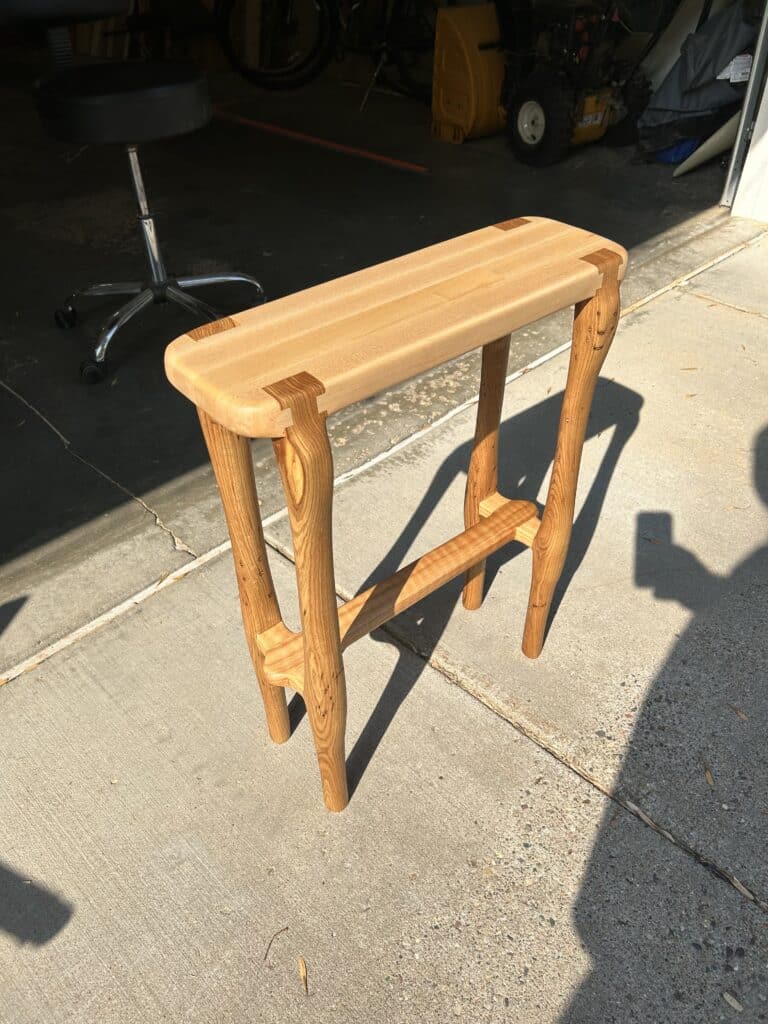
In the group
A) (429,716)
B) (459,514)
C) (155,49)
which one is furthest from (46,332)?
(155,49)

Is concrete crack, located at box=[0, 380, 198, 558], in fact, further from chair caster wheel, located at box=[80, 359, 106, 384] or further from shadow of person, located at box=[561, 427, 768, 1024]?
shadow of person, located at box=[561, 427, 768, 1024]

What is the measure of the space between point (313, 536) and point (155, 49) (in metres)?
7.14

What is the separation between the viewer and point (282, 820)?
1.49 metres

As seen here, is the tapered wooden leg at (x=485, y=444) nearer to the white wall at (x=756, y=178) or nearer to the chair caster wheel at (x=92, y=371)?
the chair caster wheel at (x=92, y=371)

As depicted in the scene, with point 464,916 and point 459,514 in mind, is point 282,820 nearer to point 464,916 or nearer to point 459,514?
point 464,916

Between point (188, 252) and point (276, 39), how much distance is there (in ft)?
12.4

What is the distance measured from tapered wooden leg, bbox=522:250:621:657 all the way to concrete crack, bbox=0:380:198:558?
876mm

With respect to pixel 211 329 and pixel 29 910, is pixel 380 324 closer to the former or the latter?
pixel 211 329

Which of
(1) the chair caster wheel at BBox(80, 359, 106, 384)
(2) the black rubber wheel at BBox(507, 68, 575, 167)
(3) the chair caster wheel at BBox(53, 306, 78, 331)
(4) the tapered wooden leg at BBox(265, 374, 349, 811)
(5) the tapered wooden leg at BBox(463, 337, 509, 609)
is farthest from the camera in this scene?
(2) the black rubber wheel at BBox(507, 68, 575, 167)

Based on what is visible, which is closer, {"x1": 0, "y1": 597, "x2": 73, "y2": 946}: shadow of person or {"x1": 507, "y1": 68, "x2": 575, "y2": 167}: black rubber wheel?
{"x1": 0, "y1": 597, "x2": 73, "y2": 946}: shadow of person

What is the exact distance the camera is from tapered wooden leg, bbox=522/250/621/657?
1362 millimetres

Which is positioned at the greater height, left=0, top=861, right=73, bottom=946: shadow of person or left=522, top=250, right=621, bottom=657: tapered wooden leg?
left=522, top=250, right=621, bottom=657: tapered wooden leg

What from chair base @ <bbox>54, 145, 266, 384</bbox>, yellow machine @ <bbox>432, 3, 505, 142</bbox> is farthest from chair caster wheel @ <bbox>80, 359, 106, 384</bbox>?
yellow machine @ <bbox>432, 3, 505, 142</bbox>

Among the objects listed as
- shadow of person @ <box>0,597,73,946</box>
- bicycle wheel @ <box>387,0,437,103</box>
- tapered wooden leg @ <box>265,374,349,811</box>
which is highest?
tapered wooden leg @ <box>265,374,349,811</box>
